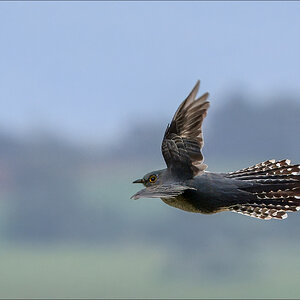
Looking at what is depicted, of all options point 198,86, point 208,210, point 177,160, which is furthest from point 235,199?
point 198,86

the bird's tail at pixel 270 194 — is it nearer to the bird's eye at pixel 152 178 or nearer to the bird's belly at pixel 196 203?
the bird's belly at pixel 196 203

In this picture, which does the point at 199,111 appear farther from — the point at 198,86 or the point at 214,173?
the point at 214,173

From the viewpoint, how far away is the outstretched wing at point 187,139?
9.47ft

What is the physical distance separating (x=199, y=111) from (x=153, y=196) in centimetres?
49

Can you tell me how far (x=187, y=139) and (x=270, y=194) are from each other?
0.51m

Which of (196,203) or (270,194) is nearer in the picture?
(196,203)

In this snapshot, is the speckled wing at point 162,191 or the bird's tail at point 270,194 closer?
the speckled wing at point 162,191

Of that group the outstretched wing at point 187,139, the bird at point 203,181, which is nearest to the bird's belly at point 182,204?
the bird at point 203,181

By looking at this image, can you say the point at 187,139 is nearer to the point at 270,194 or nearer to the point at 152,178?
the point at 152,178

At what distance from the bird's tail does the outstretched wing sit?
268 mm

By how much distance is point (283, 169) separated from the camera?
3357 millimetres

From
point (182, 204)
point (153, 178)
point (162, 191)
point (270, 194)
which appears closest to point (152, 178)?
point (153, 178)

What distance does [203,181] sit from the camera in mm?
3102

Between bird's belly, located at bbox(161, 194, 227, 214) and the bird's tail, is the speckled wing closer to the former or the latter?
bird's belly, located at bbox(161, 194, 227, 214)
